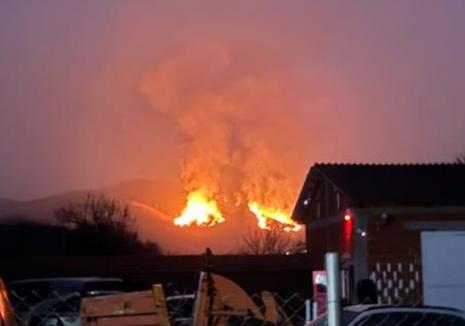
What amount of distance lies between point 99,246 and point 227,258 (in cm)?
1926

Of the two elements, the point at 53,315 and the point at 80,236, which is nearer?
the point at 53,315

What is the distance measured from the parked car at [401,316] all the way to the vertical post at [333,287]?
508 centimetres

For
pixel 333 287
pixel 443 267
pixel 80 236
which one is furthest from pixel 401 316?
pixel 80 236

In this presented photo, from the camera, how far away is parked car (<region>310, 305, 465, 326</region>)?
27.1 feet

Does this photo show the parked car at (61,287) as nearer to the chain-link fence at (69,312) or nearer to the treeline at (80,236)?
the chain-link fence at (69,312)

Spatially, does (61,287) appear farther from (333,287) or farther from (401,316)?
(333,287)

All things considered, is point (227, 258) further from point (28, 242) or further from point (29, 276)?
point (28, 242)

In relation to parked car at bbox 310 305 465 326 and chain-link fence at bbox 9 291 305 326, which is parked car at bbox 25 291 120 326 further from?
parked car at bbox 310 305 465 326

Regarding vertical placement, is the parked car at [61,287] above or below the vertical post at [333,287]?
above

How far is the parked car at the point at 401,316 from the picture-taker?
8273mm

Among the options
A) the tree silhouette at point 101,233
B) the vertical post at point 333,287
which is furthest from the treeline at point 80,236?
the vertical post at point 333,287

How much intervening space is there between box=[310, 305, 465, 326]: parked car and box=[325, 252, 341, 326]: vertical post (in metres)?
5.08

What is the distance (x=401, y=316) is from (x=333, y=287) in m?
5.43

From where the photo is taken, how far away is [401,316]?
8.41m
